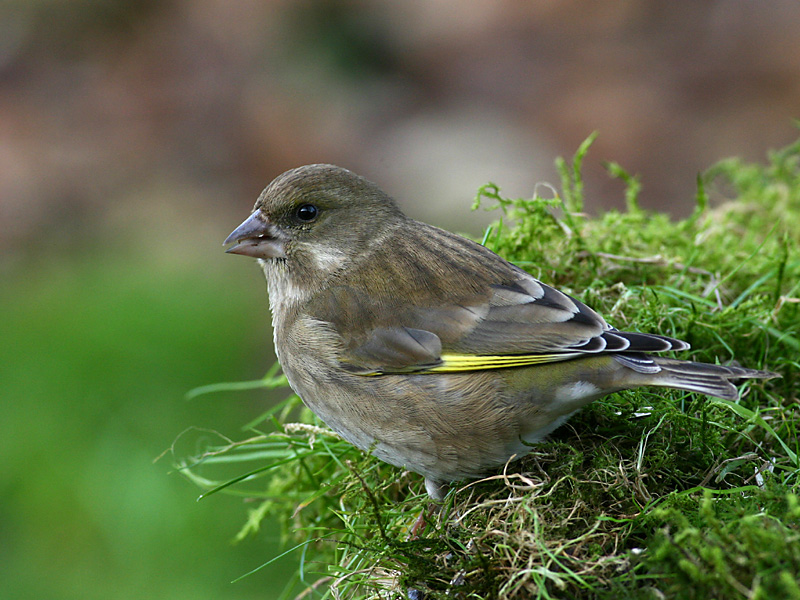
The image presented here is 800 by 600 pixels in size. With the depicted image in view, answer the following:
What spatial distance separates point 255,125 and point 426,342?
329 inches

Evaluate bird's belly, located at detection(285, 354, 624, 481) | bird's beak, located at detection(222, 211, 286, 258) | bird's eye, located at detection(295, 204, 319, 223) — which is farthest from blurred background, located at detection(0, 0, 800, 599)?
bird's belly, located at detection(285, 354, 624, 481)

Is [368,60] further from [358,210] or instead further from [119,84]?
[358,210]

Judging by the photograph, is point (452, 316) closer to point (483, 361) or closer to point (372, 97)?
point (483, 361)

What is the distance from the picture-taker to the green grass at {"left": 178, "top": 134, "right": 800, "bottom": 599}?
2.57m

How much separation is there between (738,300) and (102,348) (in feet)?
20.3

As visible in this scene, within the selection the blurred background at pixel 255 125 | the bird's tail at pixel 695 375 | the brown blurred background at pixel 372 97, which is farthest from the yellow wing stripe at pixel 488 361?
the brown blurred background at pixel 372 97

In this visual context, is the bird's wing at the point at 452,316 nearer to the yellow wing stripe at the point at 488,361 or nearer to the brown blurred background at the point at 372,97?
the yellow wing stripe at the point at 488,361

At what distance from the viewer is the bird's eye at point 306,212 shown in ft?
13.6

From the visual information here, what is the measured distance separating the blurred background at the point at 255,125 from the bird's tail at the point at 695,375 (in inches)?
205

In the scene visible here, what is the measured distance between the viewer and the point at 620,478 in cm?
310

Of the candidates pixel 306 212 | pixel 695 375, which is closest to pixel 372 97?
pixel 306 212

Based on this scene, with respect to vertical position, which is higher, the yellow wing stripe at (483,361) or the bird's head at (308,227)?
the bird's head at (308,227)

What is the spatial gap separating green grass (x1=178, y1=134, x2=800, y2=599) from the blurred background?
162 inches

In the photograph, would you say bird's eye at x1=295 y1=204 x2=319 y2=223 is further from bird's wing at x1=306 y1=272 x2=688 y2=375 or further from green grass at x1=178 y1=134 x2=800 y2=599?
green grass at x1=178 y1=134 x2=800 y2=599
